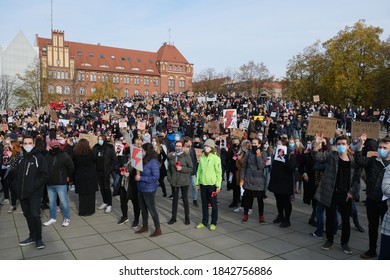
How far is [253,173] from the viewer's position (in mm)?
7305

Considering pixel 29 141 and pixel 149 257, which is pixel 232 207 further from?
pixel 29 141

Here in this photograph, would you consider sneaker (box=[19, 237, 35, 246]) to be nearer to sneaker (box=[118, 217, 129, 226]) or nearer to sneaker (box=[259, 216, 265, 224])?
sneaker (box=[118, 217, 129, 226])

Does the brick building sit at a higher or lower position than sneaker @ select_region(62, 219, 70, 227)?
higher

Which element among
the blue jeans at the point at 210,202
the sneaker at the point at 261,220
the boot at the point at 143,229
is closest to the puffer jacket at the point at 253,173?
the sneaker at the point at 261,220

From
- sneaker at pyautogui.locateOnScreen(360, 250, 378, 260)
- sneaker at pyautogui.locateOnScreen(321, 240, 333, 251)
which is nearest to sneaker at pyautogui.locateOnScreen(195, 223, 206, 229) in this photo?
sneaker at pyautogui.locateOnScreen(321, 240, 333, 251)

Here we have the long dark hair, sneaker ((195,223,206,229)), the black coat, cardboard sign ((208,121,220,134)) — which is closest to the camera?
the long dark hair

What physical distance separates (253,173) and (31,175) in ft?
14.5

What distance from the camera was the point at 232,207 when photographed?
29.3 ft

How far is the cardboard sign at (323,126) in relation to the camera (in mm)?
7742

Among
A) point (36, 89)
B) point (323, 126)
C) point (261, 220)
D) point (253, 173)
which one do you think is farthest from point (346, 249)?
point (36, 89)

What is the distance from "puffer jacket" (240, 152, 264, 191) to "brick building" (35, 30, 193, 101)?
243 ft

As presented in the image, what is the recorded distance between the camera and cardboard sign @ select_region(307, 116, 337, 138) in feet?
25.4

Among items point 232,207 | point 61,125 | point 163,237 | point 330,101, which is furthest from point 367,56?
point 163,237
